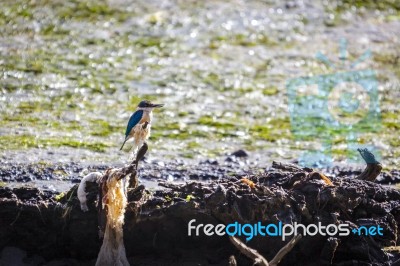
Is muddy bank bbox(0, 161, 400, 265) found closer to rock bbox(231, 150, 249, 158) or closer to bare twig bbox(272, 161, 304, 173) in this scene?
bare twig bbox(272, 161, 304, 173)

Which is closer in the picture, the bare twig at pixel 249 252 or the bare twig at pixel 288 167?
the bare twig at pixel 249 252

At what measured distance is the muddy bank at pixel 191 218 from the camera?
7125 mm

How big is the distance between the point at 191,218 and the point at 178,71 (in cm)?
480

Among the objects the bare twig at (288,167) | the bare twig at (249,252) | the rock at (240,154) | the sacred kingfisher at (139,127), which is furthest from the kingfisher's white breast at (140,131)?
the rock at (240,154)

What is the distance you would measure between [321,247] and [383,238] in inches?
17.8

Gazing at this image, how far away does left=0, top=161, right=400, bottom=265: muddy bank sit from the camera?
712cm

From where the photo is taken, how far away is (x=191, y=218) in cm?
717

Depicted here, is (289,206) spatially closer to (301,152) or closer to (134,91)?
(301,152)

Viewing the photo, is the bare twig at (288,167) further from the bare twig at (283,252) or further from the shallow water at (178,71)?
the shallow water at (178,71)

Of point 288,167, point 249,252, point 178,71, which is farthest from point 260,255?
point 178,71

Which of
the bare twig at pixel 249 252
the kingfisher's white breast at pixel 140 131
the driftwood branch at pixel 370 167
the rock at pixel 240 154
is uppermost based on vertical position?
A: the kingfisher's white breast at pixel 140 131

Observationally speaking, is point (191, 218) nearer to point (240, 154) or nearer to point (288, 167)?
point (288, 167)

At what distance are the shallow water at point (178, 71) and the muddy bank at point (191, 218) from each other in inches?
68.3

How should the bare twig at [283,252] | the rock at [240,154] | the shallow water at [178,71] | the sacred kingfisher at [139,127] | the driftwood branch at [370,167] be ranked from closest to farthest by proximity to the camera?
1. the bare twig at [283,252]
2. the sacred kingfisher at [139,127]
3. the driftwood branch at [370,167]
4. the rock at [240,154]
5. the shallow water at [178,71]
